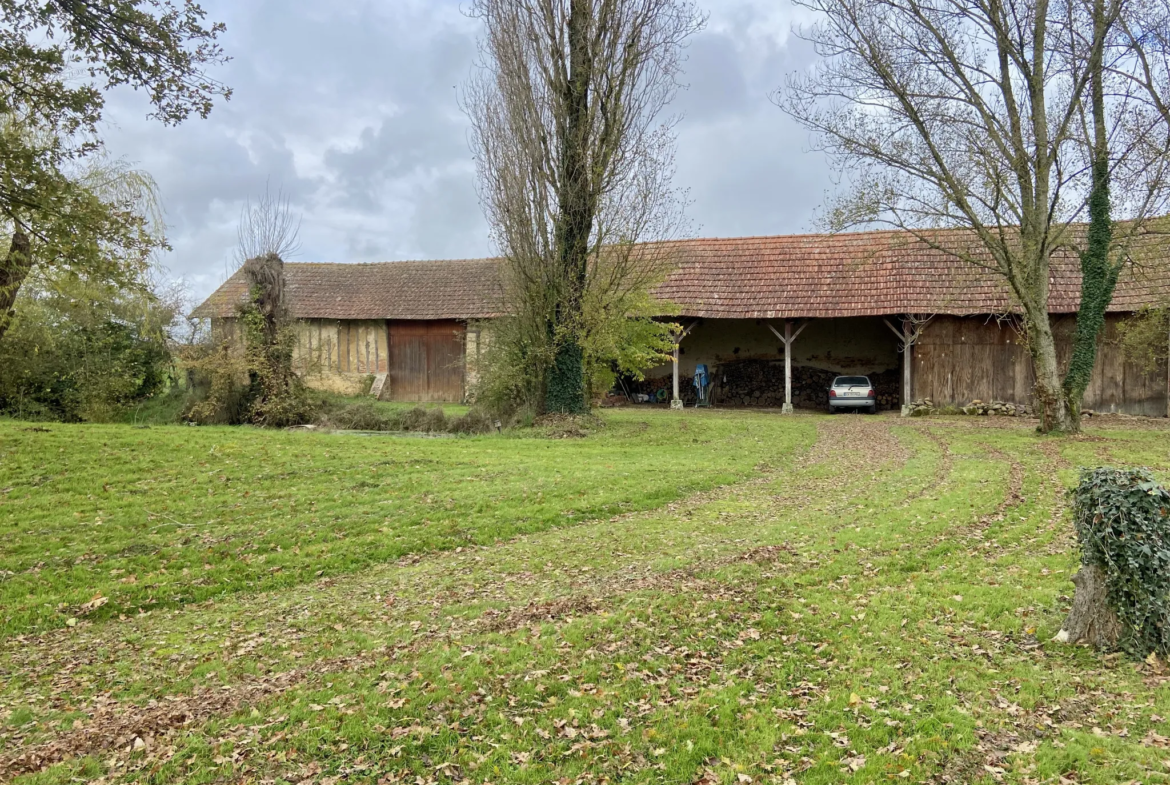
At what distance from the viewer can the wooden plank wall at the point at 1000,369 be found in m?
20.9

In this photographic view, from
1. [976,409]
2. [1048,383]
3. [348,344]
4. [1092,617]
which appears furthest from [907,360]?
[348,344]

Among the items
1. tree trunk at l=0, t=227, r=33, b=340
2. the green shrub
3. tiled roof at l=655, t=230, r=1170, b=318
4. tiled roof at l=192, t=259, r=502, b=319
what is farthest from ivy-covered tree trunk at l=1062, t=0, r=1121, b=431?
the green shrub

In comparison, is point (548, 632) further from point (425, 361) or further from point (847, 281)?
point (425, 361)

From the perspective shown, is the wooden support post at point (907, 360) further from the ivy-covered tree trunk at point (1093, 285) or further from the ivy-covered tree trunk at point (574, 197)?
the ivy-covered tree trunk at point (574, 197)

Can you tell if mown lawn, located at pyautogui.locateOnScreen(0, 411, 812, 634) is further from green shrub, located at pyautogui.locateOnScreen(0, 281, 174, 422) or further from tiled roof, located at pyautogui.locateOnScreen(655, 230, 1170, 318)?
tiled roof, located at pyautogui.locateOnScreen(655, 230, 1170, 318)

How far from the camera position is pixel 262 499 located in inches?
395

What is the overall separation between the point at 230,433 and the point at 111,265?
7220 millimetres

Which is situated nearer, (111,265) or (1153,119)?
(111,265)

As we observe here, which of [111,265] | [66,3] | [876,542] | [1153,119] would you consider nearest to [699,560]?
[876,542]

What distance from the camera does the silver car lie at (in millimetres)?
22469

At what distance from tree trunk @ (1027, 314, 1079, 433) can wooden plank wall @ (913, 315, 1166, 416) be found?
5.65 metres

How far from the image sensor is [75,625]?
20.2 ft

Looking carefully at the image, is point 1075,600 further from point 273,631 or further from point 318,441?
point 318,441

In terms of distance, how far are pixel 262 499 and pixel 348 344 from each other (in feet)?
62.8
